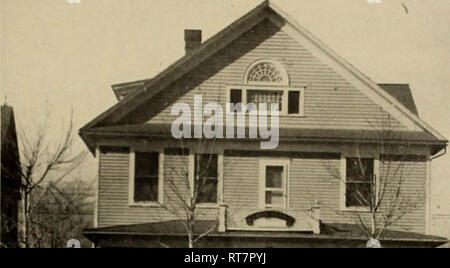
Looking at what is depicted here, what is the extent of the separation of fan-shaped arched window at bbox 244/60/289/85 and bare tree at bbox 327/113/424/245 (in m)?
0.89

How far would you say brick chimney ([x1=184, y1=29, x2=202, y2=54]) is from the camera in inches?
236

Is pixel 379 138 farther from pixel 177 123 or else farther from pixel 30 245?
pixel 30 245

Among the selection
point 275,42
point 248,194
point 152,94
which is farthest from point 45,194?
point 275,42

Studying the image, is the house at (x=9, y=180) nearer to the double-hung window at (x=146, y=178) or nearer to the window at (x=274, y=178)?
the double-hung window at (x=146, y=178)

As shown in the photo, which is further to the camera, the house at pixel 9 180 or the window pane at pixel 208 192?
the window pane at pixel 208 192

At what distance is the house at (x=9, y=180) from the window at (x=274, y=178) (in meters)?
2.13

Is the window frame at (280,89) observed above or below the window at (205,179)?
above

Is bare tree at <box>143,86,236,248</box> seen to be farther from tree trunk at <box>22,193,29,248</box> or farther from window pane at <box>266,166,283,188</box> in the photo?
tree trunk at <box>22,193,29,248</box>

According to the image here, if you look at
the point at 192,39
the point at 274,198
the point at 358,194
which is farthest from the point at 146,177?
the point at 358,194

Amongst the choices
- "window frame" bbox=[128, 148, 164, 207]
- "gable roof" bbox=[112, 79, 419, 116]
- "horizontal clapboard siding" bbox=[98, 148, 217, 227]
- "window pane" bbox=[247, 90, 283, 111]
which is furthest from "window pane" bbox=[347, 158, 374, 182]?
"window frame" bbox=[128, 148, 164, 207]

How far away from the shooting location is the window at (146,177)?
20.1 feet

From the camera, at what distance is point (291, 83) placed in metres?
6.16

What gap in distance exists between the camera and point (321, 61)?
6.23m

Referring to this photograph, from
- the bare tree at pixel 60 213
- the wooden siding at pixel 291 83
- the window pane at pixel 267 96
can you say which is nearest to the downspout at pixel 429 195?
the wooden siding at pixel 291 83
